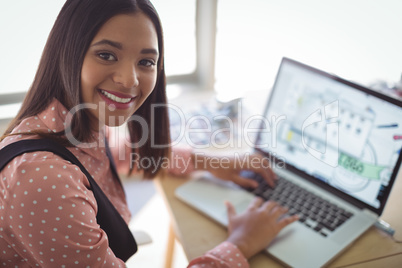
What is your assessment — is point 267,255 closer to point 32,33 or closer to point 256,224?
point 256,224

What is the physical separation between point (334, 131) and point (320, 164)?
10 cm

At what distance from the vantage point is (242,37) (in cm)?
168

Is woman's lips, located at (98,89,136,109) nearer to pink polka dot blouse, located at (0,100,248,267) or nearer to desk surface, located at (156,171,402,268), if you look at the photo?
pink polka dot blouse, located at (0,100,248,267)

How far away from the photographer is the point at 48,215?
70 cm

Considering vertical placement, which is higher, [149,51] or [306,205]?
[149,51]

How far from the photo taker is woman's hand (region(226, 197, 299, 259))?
95 centimetres

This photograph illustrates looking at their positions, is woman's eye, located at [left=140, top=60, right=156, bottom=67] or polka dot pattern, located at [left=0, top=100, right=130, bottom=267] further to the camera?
woman's eye, located at [left=140, top=60, right=156, bottom=67]

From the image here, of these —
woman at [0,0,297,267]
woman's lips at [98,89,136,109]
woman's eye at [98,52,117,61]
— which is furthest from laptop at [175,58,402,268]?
woman's eye at [98,52,117,61]

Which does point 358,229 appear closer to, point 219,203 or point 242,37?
point 219,203

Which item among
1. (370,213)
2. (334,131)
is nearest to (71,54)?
(334,131)

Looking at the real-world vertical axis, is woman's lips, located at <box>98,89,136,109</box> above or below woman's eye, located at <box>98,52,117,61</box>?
below

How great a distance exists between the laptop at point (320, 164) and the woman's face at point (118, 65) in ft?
1.26

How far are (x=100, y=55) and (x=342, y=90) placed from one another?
64 cm

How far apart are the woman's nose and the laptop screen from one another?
0.52m
